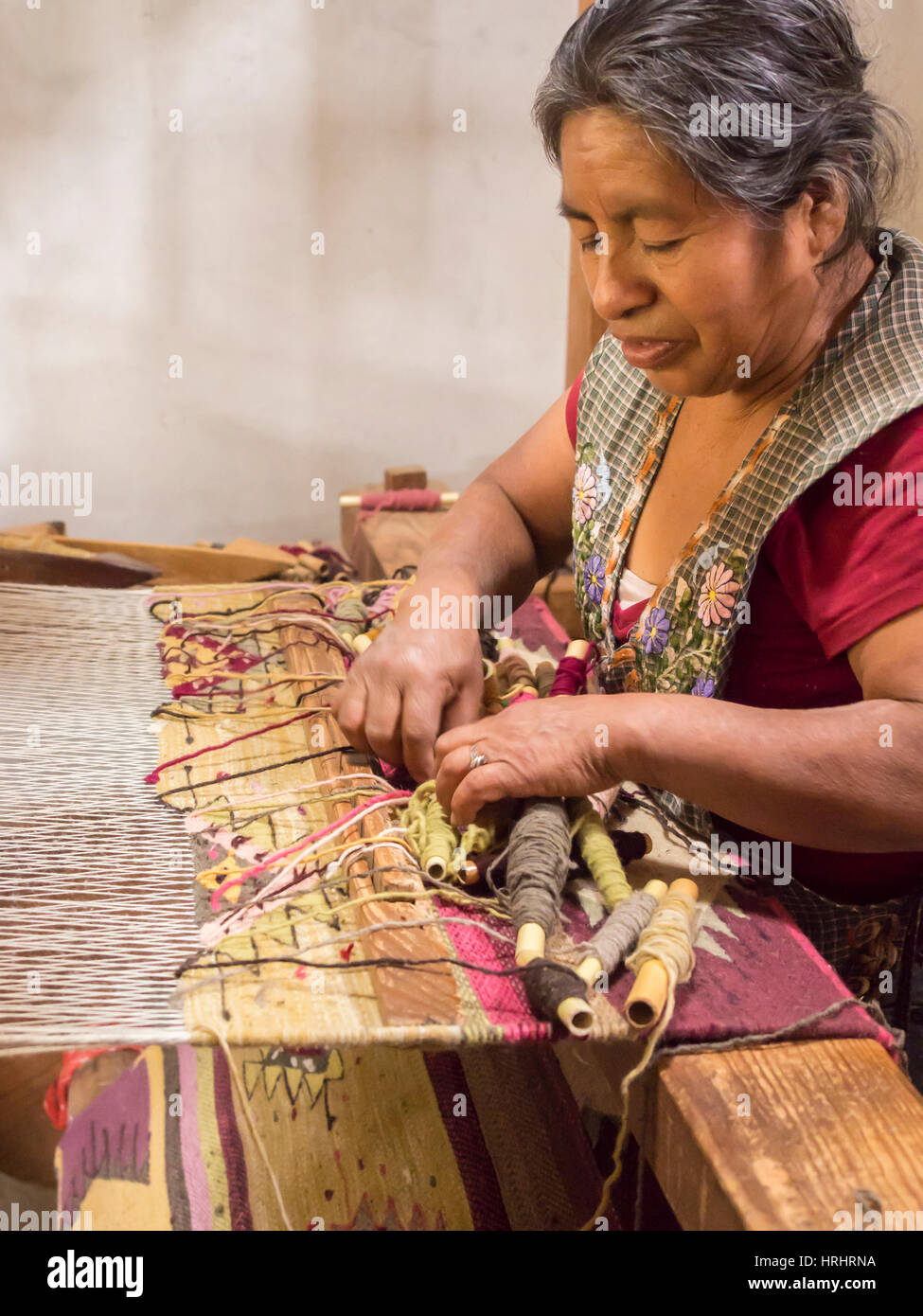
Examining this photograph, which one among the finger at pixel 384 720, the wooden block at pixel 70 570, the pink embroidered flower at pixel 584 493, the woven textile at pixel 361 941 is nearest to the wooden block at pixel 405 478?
the wooden block at pixel 70 570

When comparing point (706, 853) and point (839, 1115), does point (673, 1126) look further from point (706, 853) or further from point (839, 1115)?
point (706, 853)

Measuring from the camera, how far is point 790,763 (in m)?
1.15

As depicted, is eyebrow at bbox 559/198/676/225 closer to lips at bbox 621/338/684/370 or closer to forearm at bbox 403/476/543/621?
lips at bbox 621/338/684/370

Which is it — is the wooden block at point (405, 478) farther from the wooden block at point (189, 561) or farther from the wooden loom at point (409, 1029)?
the wooden loom at point (409, 1029)

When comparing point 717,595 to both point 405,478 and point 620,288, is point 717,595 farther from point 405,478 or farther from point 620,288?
point 405,478

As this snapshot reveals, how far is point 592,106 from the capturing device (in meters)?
1.18

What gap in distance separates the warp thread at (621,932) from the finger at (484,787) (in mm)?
166

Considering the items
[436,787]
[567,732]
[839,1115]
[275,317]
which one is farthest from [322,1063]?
[275,317]

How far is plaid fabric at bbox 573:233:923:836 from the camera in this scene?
1244 mm

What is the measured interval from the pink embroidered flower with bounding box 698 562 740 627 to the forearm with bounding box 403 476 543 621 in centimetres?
37

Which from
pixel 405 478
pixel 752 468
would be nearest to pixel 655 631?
pixel 752 468

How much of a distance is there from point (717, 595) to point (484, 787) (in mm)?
345

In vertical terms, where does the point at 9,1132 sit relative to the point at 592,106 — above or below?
below

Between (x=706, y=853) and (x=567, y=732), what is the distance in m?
0.24
